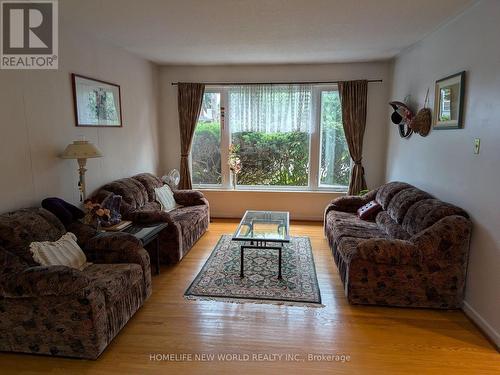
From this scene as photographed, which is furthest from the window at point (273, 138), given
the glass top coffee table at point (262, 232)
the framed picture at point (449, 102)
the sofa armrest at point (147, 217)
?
the sofa armrest at point (147, 217)

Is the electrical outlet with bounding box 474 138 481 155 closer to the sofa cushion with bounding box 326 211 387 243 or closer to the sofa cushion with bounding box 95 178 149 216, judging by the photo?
the sofa cushion with bounding box 326 211 387 243

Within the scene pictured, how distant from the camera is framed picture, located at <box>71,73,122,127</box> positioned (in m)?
3.47

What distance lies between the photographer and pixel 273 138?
18.5ft

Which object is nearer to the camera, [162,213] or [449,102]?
[449,102]

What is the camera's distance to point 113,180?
166 inches

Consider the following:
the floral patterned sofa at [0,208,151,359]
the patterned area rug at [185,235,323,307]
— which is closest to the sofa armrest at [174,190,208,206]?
the patterned area rug at [185,235,323,307]

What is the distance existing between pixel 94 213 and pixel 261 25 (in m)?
2.49

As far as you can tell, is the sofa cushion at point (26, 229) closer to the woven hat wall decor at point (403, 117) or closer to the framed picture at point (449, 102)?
the framed picture at point (449, 102)

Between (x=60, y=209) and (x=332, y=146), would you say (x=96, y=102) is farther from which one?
(x=332, y=146)

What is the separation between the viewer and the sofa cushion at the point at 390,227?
3270 mm

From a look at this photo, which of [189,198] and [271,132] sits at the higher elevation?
[271,132]

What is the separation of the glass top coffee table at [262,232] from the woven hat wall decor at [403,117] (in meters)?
1.93

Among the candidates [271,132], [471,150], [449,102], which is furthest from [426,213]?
[271,132]

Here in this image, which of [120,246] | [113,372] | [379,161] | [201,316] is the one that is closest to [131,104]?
[120,246]
